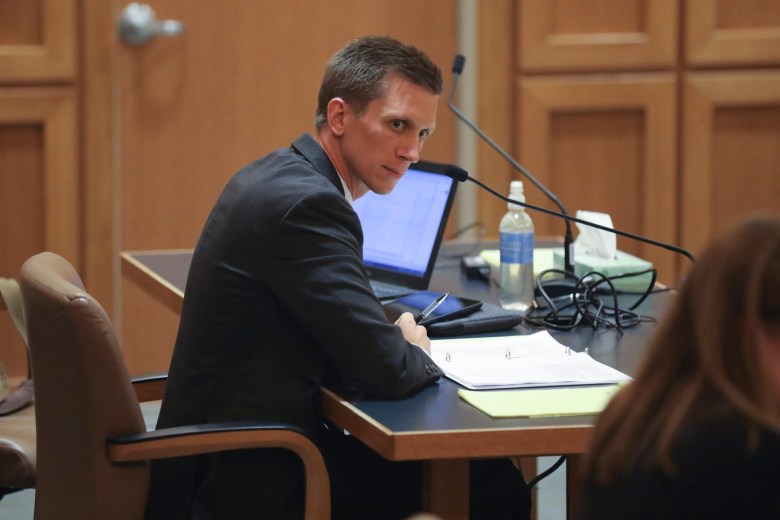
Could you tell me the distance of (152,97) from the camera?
4043 mm

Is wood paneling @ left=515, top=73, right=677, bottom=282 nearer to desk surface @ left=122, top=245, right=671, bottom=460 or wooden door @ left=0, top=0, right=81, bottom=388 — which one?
wooden door @ left=0, top=0, right=81, bottom=388

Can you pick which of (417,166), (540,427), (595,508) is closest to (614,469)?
(595,508)

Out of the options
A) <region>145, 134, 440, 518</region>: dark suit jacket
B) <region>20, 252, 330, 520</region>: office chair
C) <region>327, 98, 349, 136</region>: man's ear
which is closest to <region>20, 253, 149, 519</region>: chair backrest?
<region>20, 252, 330, 520</region>: office chair

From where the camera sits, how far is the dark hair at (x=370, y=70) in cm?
210

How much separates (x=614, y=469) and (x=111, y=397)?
89 centimetres

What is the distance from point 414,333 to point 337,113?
0.41m

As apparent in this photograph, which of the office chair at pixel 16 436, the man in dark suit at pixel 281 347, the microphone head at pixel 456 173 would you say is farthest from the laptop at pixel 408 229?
the office chair at pixel 16 436

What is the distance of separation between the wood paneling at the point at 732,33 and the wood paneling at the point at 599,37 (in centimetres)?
7

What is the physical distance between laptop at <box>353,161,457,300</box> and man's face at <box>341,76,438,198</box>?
462 mm

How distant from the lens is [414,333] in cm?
203

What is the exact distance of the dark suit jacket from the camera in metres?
1.80

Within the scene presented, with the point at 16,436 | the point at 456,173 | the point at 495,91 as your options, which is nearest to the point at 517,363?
the point at 456,173

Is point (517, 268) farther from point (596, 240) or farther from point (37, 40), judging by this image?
point (37, 40)

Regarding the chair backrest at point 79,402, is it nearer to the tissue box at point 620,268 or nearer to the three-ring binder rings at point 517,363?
the three-ring binder rings at point 517,363
